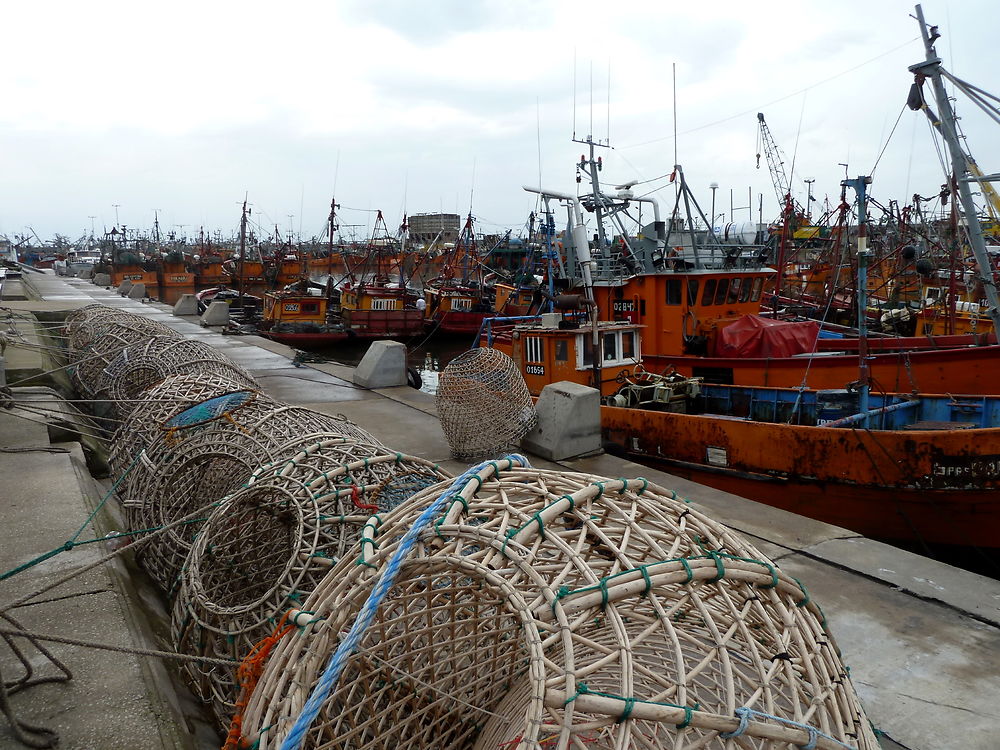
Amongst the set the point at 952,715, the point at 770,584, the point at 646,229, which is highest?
the point at 646,229

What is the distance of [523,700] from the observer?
2.63 metres

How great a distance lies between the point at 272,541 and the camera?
3.31 metres

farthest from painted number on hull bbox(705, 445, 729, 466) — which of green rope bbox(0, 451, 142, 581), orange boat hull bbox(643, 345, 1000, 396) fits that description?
green rope bbox(0, 451, 142, 581)

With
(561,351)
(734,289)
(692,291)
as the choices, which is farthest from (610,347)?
(734,289)

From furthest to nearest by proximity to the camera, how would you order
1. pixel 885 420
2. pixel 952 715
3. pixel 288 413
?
pixel 885 420 < pixel 288 413 < pixel 952 715

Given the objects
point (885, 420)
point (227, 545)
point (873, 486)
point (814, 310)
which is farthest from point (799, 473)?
point (814, 310)

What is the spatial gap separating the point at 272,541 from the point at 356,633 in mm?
1594

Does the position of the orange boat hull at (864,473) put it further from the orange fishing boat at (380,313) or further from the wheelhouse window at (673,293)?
the orange fishing boat at (380,313)

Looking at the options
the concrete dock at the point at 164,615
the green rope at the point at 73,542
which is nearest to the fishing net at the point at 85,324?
the concrete dock at the point at 164,615

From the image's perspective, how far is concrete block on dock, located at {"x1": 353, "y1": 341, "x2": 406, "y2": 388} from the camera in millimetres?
10828

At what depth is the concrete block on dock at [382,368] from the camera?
10828 mm

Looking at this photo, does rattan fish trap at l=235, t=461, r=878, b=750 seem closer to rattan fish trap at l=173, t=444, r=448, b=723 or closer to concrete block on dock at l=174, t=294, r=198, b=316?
rattan fish trap at l=173, t=444, r=448, b=723

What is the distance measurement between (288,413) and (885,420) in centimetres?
700

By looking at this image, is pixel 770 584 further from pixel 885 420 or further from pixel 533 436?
pixel 885 420
